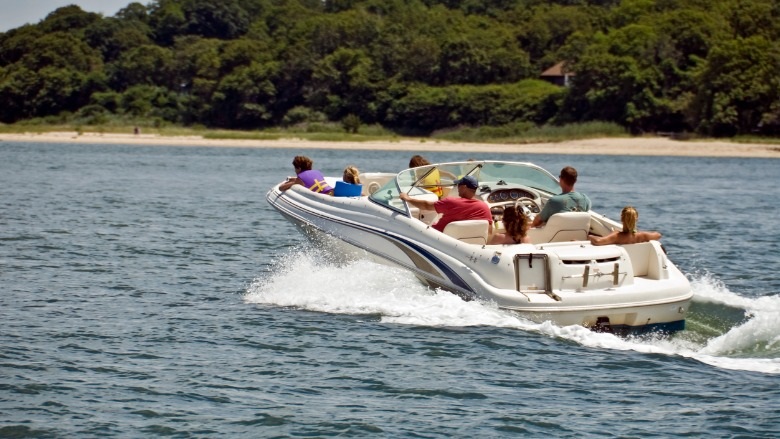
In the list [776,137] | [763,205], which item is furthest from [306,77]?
[763,205]

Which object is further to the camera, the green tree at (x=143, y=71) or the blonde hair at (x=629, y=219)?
the green tree at (x=143, y=71)

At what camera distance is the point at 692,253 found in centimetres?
1947

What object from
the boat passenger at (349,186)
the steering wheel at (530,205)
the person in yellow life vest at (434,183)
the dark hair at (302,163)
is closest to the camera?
the person in yellow life vest at (434,183)

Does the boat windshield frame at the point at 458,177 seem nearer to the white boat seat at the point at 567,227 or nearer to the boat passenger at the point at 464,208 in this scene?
the boat passenger at the point at 464,208

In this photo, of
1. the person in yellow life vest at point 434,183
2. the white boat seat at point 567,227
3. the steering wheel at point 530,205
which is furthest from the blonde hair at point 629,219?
the person in yellow life vest at point 434,183

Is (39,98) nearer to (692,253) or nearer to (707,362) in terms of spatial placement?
(692,253)

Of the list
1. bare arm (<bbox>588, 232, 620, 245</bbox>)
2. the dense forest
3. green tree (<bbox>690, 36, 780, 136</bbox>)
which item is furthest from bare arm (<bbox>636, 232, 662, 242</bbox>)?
the dense forest

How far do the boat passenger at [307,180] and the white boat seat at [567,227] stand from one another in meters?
3.45

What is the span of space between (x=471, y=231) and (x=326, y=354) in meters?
2.19

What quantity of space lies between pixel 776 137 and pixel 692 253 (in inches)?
1959

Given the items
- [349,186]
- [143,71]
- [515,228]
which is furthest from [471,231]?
[143,71]

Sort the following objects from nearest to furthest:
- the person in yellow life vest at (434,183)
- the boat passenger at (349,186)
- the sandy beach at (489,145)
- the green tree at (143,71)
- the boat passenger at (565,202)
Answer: the boat passenger at (565,202) → the person in yellow life vest at (434,183) → the boat passenger at (349,186) → the sandy beach at (489,145) → the green tree at (143,71)

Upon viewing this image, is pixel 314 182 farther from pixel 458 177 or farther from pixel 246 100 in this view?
pixel 246 100

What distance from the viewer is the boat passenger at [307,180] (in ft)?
49.8
